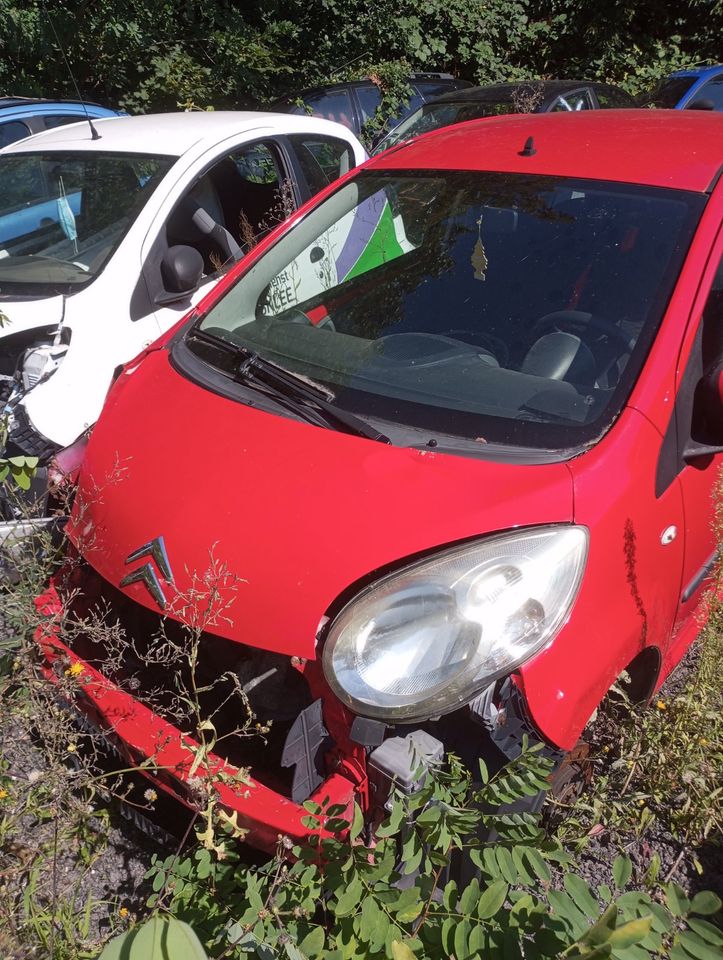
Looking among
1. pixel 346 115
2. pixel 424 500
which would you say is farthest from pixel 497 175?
pixel 346 115

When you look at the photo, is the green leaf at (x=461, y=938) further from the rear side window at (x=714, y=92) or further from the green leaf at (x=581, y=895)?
the rear side window at (x=714, y=92)

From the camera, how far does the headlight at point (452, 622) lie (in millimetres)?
1826

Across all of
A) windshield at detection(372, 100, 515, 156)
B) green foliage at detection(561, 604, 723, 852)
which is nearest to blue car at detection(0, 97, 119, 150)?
windshield at detection(372, 100, 515, 156)

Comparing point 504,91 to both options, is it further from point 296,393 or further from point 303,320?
point 296,393

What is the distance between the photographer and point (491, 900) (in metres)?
1.58

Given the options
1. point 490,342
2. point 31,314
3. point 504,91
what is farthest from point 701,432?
point 504,91

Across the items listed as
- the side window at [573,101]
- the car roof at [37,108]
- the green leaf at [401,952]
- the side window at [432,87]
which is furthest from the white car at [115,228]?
the side window at [432,87]

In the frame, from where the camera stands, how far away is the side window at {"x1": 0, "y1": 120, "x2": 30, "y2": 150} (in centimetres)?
740

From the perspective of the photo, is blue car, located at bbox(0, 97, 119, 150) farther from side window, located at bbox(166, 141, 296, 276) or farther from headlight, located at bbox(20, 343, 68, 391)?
headlight, located at bbox(20, 343, 68, 391)

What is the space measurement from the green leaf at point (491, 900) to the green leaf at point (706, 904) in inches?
13.5

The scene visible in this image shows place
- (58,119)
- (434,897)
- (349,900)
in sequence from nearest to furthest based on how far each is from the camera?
1. (349,900)
2. (434,897)
3. (58,119)

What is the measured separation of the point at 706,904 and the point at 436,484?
3.44ft

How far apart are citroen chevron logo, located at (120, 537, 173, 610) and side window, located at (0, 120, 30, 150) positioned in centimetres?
665

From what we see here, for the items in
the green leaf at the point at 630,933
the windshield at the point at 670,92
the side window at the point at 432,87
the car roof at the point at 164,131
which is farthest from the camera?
the side window at the point at 432,87
